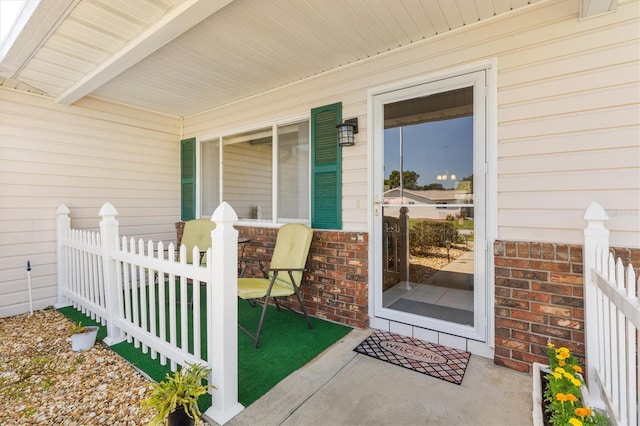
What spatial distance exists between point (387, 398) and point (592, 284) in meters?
1.56

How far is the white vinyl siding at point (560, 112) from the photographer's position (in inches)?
83.3

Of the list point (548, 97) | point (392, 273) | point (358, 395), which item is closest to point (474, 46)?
point (548, 97)

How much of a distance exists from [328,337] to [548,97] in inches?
110

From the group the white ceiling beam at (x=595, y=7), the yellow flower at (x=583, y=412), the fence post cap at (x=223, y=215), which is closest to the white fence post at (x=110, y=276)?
the fence post cap at (x=223, y=215)

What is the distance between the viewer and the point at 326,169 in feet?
11.5

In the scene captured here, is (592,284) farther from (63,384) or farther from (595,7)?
(63,384)

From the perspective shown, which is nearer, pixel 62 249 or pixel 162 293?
pixel 162 293

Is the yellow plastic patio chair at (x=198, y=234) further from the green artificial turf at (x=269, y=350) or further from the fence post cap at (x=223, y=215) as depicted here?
the fence post cap at (x=223, y=215)

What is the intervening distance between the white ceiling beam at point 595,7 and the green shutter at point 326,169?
207 centimetres

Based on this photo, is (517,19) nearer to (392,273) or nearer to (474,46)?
(474,46)

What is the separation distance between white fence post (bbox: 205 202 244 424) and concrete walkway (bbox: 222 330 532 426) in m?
0.16

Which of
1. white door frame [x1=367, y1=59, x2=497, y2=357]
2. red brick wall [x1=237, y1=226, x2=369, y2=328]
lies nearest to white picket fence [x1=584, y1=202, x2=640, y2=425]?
white door frame [x1=367, y1=59, x2=497, y2=357]

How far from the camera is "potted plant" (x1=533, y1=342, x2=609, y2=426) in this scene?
5.02ft

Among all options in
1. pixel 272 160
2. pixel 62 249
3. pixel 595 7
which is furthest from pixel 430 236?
pixel 62 249
